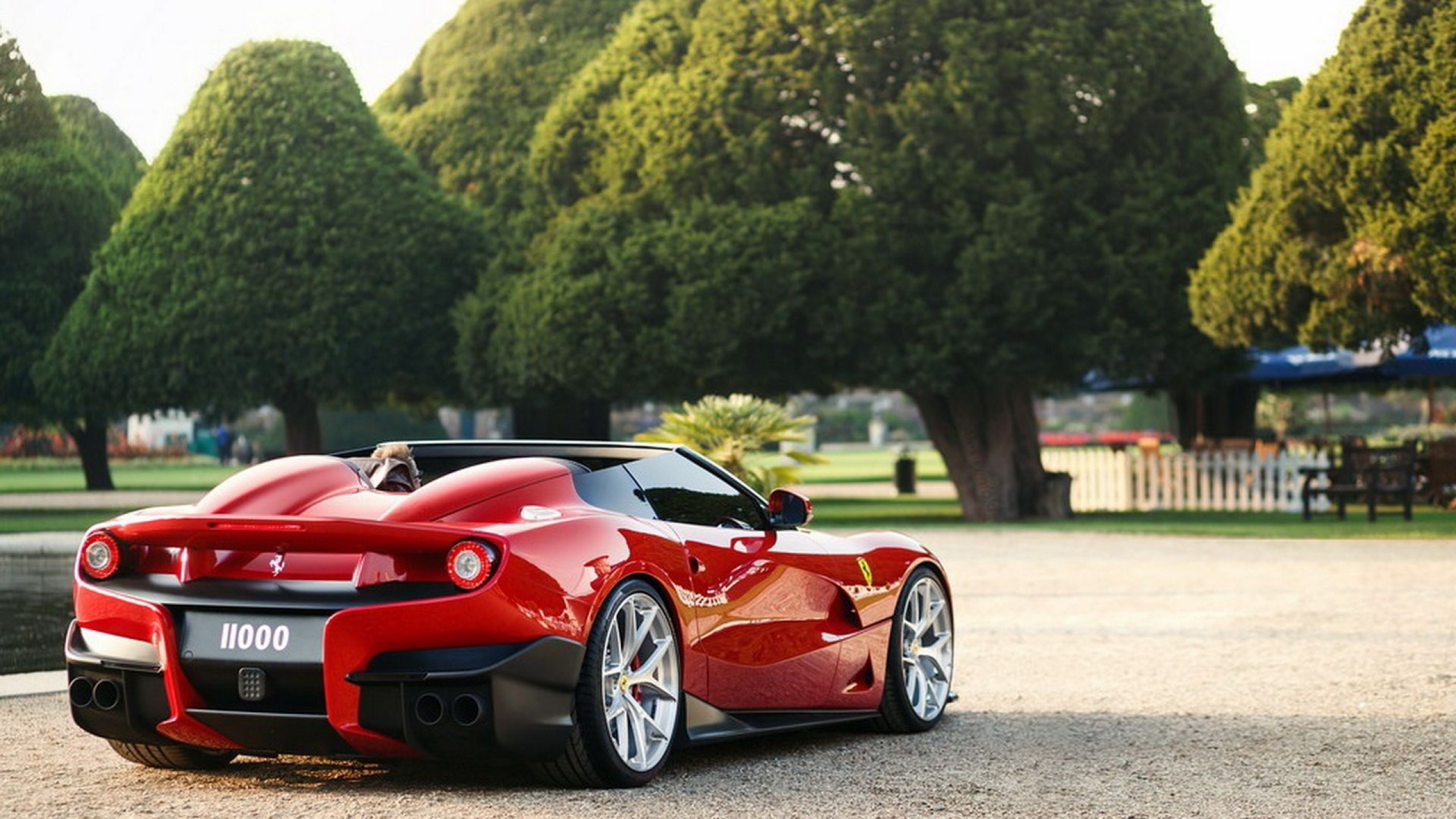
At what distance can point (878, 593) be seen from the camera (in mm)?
8883

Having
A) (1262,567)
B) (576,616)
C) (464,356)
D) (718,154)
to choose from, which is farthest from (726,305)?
(576,616)

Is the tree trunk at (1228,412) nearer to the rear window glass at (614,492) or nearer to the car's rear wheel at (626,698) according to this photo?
the rear window glass at (614,492)

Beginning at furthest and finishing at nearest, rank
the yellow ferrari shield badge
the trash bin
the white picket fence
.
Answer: the trash bin < the white picket fence < the yellow ferrari shield badge

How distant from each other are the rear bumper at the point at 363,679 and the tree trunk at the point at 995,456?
91.5ft

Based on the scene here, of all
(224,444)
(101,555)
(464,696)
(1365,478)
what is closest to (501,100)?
(1365,478)

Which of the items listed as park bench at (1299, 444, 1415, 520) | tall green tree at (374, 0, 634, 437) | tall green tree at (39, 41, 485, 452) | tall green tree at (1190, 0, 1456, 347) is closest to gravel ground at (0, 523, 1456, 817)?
tall green tree at (1190, 0, 1456, 347)

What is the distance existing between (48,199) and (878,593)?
1519 inches

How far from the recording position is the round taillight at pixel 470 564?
666 centimetres

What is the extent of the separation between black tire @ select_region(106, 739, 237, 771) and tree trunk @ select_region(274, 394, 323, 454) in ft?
116

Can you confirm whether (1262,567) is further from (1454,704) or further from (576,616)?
(576,616)

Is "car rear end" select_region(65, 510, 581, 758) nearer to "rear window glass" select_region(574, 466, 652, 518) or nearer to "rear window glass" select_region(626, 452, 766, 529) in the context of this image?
"rear window glass" select_region(574, 466, 652, 518)

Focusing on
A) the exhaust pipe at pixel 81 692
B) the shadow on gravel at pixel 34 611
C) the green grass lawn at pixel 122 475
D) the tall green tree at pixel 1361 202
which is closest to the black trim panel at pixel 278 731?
the exhaust pipe at pixel 81 692

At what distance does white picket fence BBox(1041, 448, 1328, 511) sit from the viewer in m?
34.9

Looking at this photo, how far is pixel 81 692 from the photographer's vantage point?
23.5 feet
